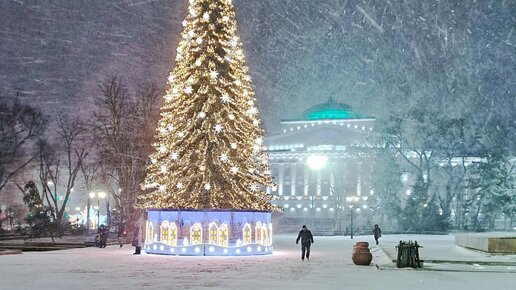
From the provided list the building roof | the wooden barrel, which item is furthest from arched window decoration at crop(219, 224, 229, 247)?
the building roof

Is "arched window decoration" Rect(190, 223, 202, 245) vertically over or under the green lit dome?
under

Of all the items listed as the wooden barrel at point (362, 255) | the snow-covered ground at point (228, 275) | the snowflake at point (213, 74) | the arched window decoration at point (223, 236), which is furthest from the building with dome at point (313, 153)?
the snow-covered ground at point (228, 275)

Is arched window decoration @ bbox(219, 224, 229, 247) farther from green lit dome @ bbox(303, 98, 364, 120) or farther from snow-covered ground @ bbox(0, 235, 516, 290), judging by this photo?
green lit dome @ bbox(303, 98, 364, 120)

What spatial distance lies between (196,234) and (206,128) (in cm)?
506

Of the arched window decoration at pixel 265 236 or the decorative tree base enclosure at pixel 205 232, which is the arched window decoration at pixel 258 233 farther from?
the arched window decoration at pixel 265 236

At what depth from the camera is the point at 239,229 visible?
33062 millimetres

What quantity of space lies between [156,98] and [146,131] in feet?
10.2

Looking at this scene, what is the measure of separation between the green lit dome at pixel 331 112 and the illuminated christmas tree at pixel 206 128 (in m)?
104

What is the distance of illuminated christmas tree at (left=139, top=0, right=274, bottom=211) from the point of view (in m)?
33.1

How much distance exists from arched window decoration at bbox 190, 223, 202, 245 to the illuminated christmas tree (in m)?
1.00

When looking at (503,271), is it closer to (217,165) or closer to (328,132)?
(217,165)

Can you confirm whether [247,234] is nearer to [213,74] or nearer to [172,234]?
[172,234]

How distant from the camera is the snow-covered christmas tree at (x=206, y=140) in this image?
33031 mm

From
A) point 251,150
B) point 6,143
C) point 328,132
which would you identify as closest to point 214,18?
point 251,150
